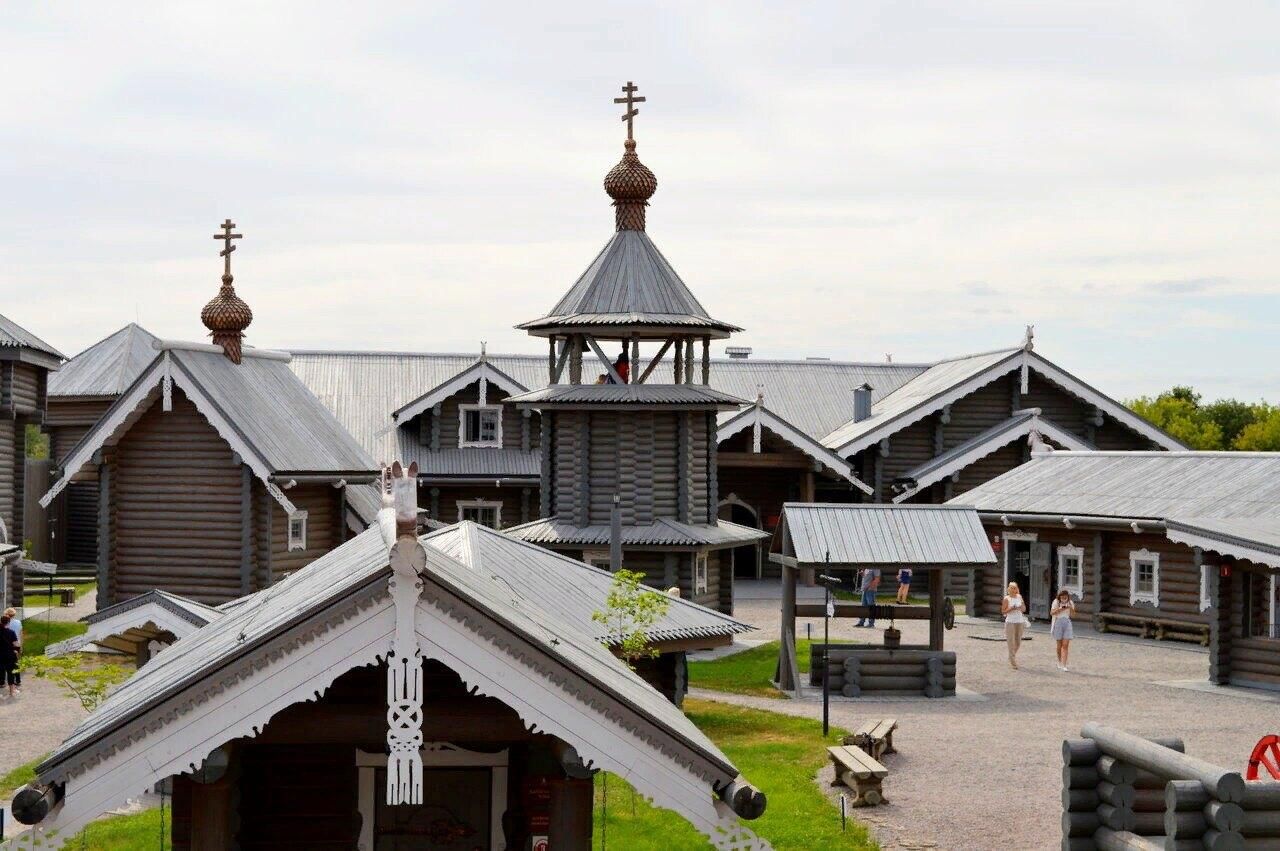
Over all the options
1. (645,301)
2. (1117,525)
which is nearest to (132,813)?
(645,301)

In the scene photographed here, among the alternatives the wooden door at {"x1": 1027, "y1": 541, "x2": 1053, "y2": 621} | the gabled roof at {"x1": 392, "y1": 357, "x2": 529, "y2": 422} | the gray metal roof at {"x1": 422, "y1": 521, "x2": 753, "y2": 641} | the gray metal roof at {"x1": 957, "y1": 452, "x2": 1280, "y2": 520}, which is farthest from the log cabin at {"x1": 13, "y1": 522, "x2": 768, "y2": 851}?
the gabled roof at {"x1": 392, "y1": 357, "x2": 529, "y2": 422}

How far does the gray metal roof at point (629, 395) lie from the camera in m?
31.9

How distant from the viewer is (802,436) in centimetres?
4378

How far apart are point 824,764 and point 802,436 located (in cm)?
2350

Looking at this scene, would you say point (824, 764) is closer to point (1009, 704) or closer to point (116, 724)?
point (1009, 704)

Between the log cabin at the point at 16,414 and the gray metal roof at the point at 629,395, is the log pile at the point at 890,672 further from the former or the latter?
the log cabin at the point at 16,414

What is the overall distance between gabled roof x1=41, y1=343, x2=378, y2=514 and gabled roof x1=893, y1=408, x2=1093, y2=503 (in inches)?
645

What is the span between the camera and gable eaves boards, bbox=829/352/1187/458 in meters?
45.1

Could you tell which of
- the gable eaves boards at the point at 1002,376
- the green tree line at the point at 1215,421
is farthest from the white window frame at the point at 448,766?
the green tree line at the point at 1215,421

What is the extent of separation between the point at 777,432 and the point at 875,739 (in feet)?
77.8

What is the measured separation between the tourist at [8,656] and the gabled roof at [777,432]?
67.4 feet

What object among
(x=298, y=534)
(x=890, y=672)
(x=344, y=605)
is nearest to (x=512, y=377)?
(x=298, y=534)

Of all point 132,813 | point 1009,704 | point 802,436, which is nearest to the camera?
point 132,813

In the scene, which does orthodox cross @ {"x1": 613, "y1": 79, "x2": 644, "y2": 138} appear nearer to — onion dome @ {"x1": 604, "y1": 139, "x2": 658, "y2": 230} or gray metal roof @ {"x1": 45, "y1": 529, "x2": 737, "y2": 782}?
onion dome @ {"x1": 604, "y1": 139, "x2": 658, "y2": 230}
